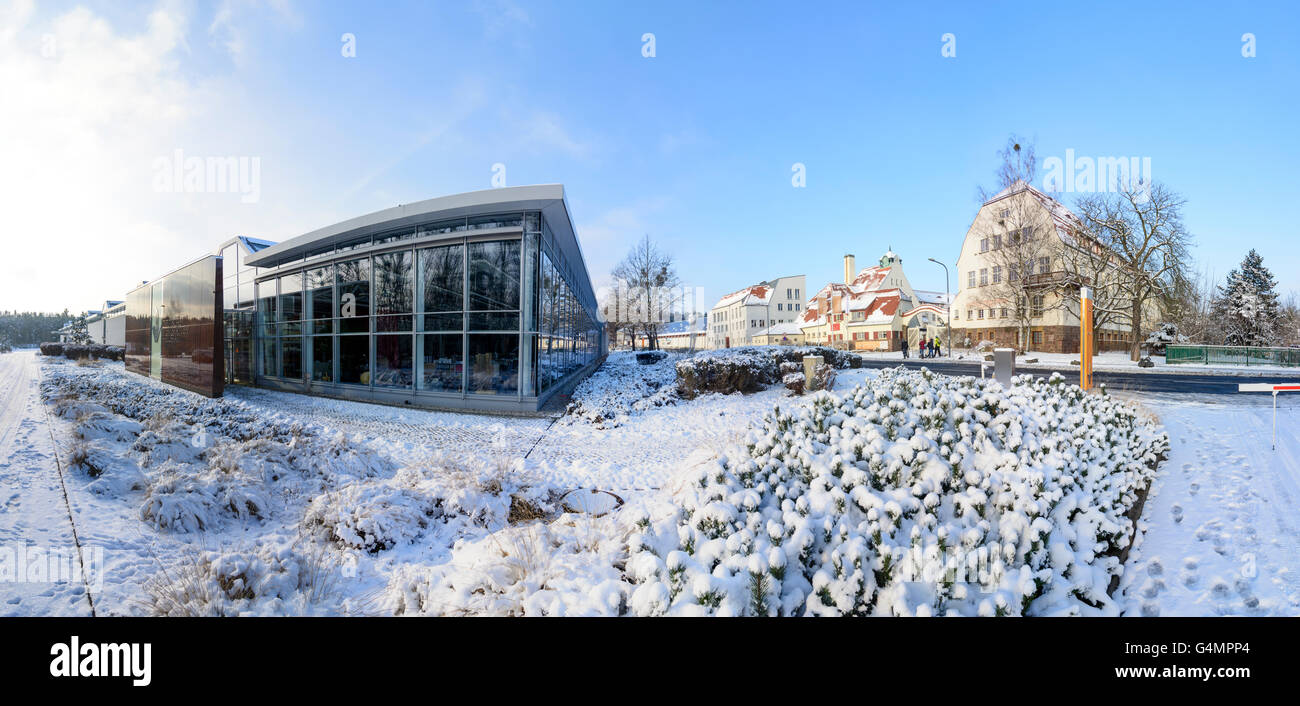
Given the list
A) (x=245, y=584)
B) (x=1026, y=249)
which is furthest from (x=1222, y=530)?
(x=1026, y=249)

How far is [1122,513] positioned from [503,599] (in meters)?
5.38

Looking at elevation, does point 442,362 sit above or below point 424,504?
above

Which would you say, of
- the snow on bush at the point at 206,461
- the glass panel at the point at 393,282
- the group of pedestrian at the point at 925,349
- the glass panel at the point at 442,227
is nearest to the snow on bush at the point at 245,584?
the snow on bush at the point at 206,461

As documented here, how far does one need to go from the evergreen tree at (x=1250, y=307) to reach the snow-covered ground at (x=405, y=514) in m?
39.4

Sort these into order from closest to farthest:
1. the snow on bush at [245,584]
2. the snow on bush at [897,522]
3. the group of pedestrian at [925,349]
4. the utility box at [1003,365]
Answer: the snow on bush at [897,522] < the snow on bush at [245,584] < the utility box at [1003,365] < the group of pedestrian at [925,349]

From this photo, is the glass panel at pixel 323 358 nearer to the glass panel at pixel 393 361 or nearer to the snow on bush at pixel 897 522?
the glass panel at pixel 393 361

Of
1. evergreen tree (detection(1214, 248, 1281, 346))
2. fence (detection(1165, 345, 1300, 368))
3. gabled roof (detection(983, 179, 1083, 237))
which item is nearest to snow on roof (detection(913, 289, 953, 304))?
evergreen tree (detection(1214, 248, 1281, 346))

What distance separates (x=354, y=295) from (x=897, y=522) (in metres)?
16.5

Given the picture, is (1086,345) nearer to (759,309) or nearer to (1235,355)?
(1235,355)

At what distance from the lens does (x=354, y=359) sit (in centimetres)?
1481

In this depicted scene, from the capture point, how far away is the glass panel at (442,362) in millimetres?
12930

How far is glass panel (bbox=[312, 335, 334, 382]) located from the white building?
182ft

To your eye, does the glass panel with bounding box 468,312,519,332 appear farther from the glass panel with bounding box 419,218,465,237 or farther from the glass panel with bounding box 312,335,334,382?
the glass panel with bounding box 312,335,334,382
